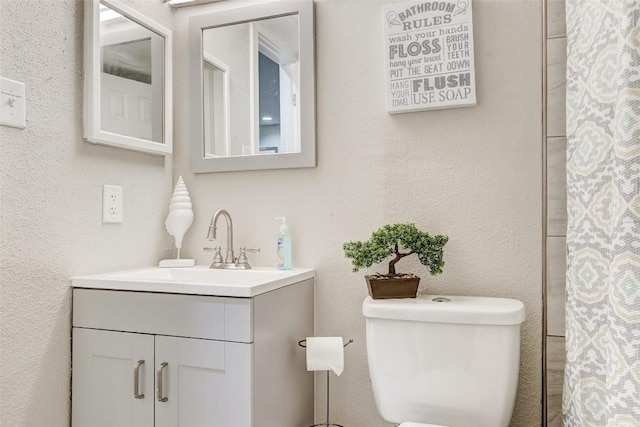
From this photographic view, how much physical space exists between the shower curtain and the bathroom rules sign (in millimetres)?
315

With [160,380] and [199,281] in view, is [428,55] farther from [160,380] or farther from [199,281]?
[160,380]

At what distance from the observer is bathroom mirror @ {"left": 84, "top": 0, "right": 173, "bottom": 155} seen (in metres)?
1.53

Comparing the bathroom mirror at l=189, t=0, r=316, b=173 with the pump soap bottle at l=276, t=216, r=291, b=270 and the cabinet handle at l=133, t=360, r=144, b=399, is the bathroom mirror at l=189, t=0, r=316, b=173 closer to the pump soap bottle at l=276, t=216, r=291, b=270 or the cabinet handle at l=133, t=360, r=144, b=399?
the pump soap bottle at l=276, t=216, r=291, b=270

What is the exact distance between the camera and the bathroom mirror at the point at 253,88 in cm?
173

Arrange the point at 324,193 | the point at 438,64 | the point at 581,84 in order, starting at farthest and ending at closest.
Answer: the point at 324,193 < the point at 438,64 < the point at 581,84

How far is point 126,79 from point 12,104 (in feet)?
1.48

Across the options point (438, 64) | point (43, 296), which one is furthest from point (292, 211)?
point (43, 296)

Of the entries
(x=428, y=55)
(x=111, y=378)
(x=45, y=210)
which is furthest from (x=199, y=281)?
(x=428, y=55)

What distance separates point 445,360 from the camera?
4.34ft

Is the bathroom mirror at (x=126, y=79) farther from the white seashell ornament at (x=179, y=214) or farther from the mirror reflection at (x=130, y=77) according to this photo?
the white seashell ornament at (x=179, y=214)

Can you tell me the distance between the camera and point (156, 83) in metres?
1.81

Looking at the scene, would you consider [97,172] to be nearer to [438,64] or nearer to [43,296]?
[43,296]

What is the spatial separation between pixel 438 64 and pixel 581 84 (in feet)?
1.56

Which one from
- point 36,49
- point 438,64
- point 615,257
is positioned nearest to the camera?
point 615,257
